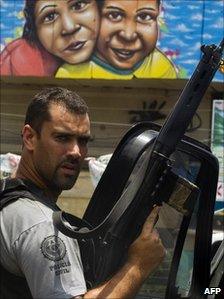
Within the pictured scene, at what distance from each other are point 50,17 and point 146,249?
11.8m

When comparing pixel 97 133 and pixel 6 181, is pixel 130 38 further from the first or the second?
pixel 6 181

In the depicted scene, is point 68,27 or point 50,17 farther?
point 50,17

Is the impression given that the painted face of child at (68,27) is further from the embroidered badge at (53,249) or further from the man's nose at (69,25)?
the embroidered badge at (53,249)

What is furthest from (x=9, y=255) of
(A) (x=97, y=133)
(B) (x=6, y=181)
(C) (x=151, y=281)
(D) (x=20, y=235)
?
(A) (x=97, y=133)

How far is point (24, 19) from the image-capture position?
42.3 feet

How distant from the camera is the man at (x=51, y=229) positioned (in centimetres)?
138

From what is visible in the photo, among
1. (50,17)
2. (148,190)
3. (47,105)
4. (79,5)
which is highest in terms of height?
(79,5)

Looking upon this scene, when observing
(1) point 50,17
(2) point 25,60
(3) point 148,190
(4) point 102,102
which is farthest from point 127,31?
(3) point 148,190

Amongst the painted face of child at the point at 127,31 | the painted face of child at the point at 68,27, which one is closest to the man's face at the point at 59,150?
the painted face of child at the point at 127,31

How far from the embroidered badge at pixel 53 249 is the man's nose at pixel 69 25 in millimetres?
11518

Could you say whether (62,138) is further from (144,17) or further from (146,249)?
(144,17)

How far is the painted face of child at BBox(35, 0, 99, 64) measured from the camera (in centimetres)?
1250

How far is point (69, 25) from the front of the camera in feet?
41.2

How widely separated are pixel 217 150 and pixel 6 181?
10939 millimetres
